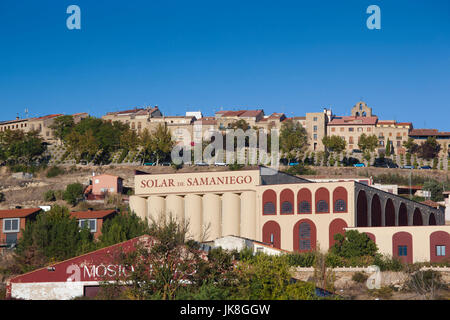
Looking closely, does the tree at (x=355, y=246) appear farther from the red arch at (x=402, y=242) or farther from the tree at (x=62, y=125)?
the tree at (x=62, y=125)

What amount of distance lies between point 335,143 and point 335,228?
69240 millimetres

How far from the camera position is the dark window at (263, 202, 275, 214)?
75.6m

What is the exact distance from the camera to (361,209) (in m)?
73.7

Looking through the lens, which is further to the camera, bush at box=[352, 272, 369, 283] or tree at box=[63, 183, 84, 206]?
tree at box=[63, 183, 84, 206]

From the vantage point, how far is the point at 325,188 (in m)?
73.4

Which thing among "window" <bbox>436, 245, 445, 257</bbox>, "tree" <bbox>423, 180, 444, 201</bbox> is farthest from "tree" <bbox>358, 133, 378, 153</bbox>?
"window" <bbox>436, 245, 445, 257</bbox>

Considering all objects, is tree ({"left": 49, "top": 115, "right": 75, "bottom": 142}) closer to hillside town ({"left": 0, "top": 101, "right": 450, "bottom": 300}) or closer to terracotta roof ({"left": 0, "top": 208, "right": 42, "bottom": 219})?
hillside town ({"left": 0, "top": 101, "right": 450, "bottom": 300})

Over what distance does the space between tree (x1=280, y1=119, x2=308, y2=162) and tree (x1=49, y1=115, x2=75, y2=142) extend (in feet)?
135

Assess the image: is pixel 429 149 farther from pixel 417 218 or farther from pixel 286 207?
pixel 286 207

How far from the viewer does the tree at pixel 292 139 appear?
444 feet

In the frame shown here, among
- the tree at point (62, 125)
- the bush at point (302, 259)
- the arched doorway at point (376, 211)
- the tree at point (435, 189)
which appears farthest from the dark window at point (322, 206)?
the tree at point (62, 125)

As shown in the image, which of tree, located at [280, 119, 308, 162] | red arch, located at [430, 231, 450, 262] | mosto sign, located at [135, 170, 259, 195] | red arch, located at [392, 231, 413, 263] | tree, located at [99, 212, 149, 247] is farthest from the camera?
tree, located at [280, 119, 308, 162]

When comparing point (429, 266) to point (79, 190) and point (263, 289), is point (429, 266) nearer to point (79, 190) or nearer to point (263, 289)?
point (263, 289)
